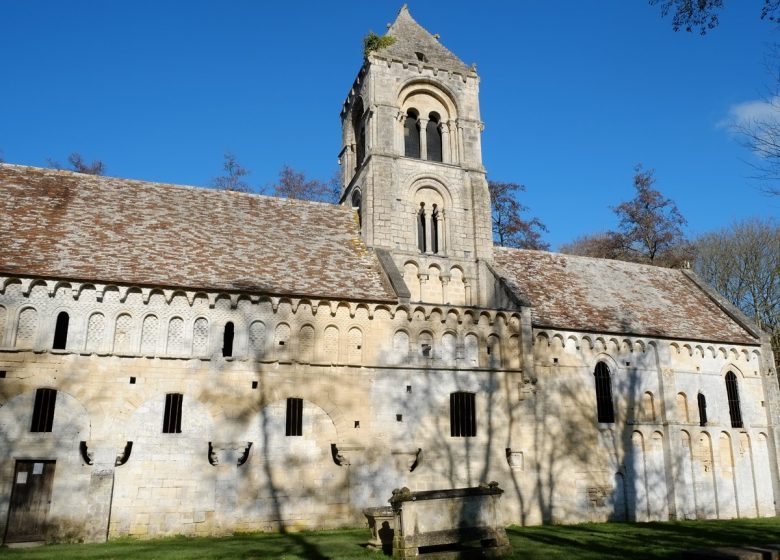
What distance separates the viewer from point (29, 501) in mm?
17938

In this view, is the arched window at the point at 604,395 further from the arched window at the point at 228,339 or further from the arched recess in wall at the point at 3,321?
the arched recess in wall at the point at 3,321

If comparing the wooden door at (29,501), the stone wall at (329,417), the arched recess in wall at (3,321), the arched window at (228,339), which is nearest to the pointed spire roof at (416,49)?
the stone wall at (329,417)

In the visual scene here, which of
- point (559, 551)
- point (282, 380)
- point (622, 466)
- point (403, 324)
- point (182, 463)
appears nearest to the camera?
point (559, 551)

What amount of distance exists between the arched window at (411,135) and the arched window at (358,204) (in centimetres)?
294

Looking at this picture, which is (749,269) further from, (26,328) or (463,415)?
(26,328)

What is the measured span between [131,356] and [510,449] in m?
13.6

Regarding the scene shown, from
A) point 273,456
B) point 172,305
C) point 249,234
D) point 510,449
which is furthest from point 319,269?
point 510,449

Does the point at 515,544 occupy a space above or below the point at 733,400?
below

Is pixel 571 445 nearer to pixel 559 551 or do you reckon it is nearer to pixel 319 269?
pixel 559 551

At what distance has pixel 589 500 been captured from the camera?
77.2ft

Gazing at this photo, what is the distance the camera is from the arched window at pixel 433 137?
94.7 feet

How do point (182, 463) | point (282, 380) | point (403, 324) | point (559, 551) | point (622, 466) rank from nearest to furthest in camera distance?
point (559, 551), point (182, 463), point (282, 380), point (403, 324), point (622, 466)

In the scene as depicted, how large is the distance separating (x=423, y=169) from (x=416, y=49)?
6.66 meters

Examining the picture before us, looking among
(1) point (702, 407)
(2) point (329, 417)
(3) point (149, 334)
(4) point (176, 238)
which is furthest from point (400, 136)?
(1) point (702, 407)
